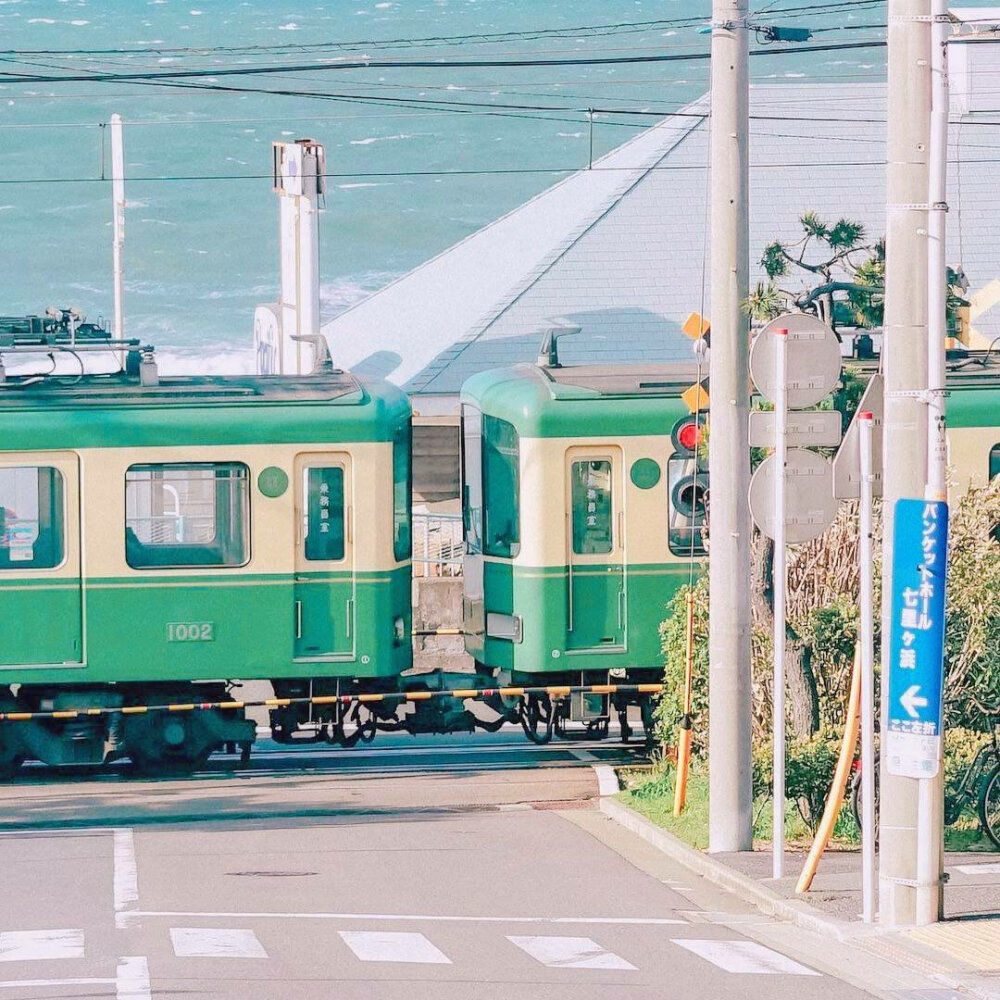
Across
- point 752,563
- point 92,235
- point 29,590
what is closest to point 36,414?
point 29,590

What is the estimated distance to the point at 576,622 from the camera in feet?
54.5

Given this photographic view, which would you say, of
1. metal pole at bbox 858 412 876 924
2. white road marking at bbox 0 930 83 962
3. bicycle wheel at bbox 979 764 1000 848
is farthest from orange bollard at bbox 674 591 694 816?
white road marking at bbox 0 930 83 962

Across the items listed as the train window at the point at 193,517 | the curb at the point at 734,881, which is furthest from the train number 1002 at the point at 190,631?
the curb at the point at 734,881

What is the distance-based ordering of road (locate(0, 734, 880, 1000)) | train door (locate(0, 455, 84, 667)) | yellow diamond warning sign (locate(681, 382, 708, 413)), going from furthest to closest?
1. train door (locate(0, 455, 84, 667))
2. yellow diamond warning sign (locate(681, 382, 708, 413))
3. road (locate(0, 734, 880, 1000))

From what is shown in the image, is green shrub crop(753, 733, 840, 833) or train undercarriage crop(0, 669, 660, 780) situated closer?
green shrub crop(753, 733, 840, 833)

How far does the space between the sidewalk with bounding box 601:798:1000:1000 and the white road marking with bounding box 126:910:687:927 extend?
0.84 m

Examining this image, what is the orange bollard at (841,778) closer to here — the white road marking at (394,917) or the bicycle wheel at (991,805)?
the white road marking at (394,917)

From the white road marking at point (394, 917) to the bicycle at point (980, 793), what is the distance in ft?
7.01

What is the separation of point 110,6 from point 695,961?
169379mm

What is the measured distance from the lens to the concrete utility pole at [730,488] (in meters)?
12.4

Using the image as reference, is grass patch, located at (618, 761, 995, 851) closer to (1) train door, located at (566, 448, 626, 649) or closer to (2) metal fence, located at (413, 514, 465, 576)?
(1) train door, located at (566, 448, 626, 649)

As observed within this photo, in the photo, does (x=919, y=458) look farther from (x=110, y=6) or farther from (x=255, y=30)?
(x=110, y=6)

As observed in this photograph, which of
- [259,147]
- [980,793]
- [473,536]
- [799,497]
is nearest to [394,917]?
[799,497]

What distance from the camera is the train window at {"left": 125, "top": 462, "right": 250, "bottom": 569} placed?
16.3 m
